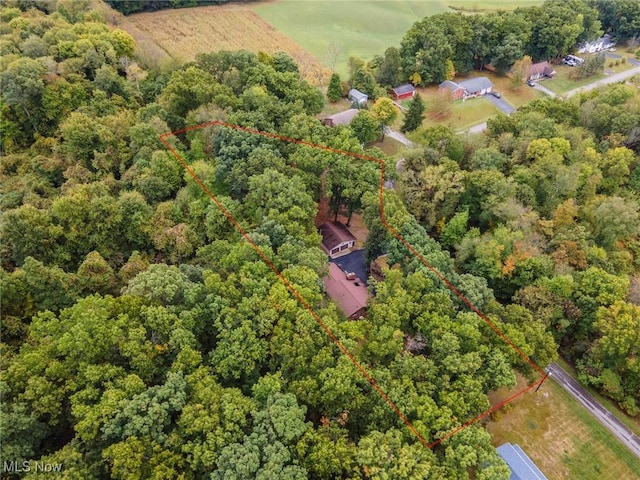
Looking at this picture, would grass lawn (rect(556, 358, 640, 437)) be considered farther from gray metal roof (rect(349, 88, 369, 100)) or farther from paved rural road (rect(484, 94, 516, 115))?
gray metal roof (rect(349, 88, 369, 100))

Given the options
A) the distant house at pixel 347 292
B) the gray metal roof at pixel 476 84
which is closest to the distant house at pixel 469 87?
the gray metal roof at pixel 476 84

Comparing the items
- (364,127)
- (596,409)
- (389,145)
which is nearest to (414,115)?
(389,145)

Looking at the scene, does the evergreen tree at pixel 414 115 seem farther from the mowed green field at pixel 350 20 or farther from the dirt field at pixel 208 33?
the mowed green field at pixel 350 20

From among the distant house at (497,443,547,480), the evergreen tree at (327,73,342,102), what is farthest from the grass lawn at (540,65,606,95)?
the distant house at (497,443,547,480)

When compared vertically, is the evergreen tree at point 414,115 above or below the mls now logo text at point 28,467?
above

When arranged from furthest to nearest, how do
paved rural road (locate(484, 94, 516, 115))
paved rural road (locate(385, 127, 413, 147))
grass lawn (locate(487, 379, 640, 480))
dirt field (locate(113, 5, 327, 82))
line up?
dirt field (locate(113, 5, 327, 82)) → paved rural road (locate(484, 94, 516, 115)) → paved rural road (locate(385, 127, 413, 147)) → grass lawn (locate(487, 379, 640, 480))
